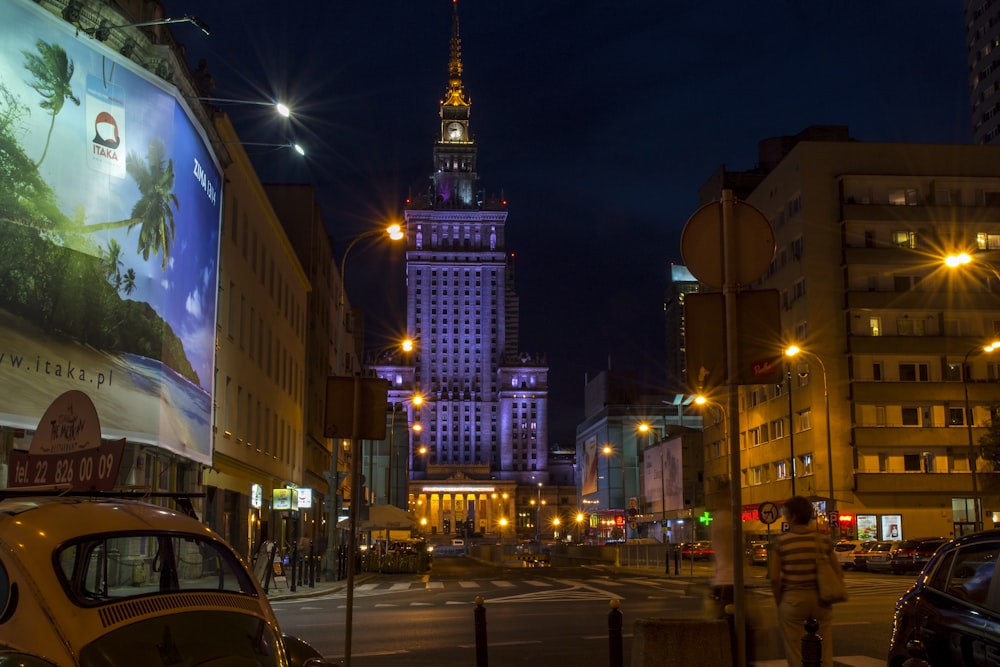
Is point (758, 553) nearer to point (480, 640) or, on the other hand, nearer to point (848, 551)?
point (848, 551)

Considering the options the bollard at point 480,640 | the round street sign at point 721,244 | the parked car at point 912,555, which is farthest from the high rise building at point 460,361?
the round street sign at point 721,244

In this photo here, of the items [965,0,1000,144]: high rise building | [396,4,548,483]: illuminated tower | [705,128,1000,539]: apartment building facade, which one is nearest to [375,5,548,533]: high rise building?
[396,4,548,483]: illuminated tower

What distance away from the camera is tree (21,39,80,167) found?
21.9 metres

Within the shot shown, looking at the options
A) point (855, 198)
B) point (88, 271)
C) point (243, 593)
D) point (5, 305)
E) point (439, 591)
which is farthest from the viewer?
point (855, 198)

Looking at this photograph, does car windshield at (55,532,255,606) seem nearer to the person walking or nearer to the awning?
the person walking

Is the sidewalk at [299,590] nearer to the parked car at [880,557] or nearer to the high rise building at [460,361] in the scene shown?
the parked car at [880,557]

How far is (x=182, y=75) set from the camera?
28.2 meters

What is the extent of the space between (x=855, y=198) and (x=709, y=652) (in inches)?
2398

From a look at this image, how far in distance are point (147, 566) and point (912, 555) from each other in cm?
4180

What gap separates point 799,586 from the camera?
8.72 meters

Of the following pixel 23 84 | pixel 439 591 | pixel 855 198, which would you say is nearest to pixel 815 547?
pixel 23 84

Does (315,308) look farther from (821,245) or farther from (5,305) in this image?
(5,305)

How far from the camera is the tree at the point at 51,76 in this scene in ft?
71.8

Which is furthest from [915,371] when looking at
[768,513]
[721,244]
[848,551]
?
[721,244]
